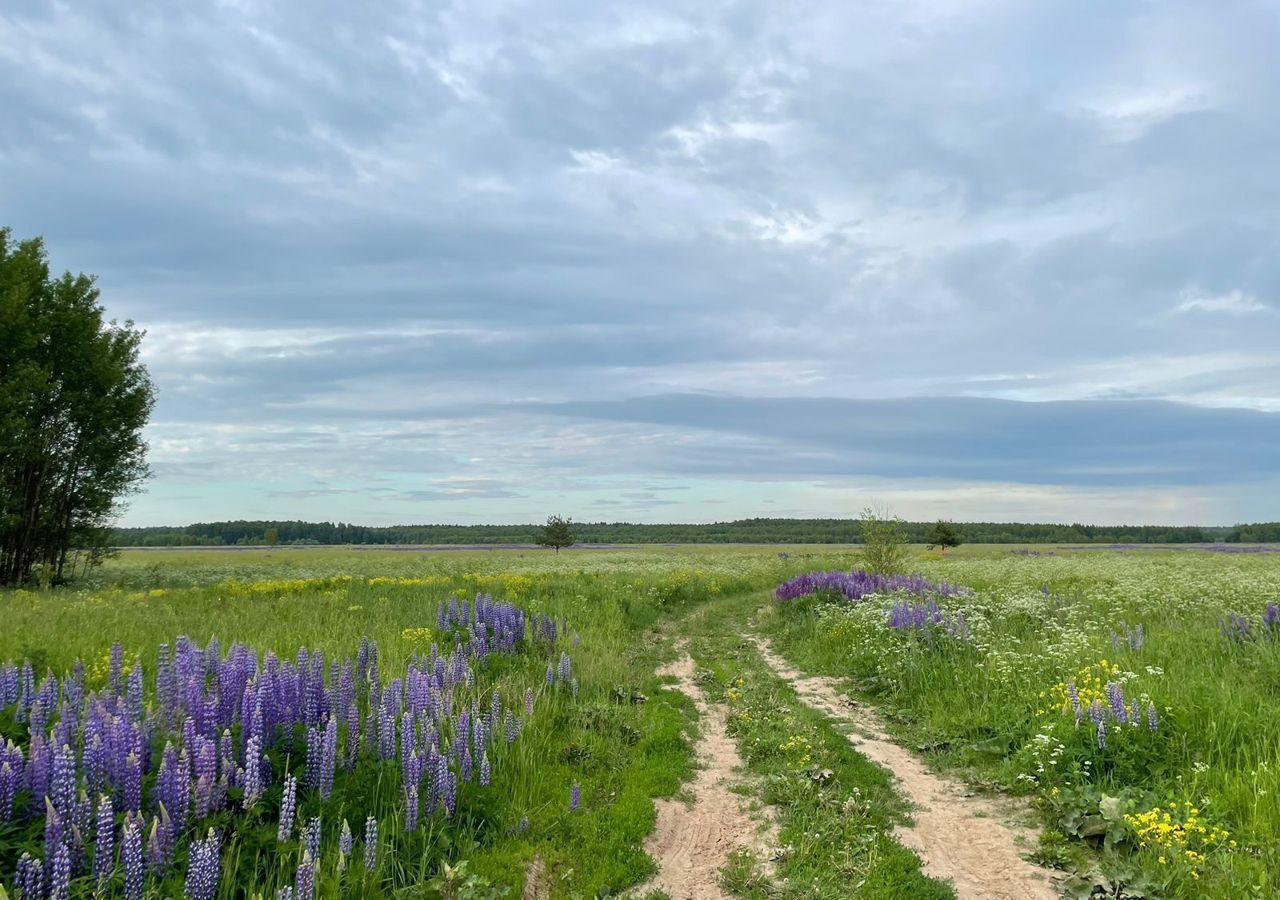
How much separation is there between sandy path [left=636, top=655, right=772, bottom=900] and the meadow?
0.64 ft

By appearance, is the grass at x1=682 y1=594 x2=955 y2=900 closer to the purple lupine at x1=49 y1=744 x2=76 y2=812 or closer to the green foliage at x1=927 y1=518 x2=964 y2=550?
the purple lupine at x1=49 y1=744 x2=76 y2=812

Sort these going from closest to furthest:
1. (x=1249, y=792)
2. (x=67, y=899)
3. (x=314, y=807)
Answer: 1. (x=67, y=899)
2. (x=314, y=807)
3. (x=1249, y=792)

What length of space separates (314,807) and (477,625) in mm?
7987

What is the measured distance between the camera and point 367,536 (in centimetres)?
16825

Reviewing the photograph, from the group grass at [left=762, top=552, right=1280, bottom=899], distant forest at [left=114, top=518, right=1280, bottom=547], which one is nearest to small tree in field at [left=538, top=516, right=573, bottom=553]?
distant forest at [left=114, top=518, right=1280, bottom=547]

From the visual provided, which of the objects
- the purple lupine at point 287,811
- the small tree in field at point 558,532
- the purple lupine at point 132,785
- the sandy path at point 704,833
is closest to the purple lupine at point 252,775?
the purple lupine at point 287,811

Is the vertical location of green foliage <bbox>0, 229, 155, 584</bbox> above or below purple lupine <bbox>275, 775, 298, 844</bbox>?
above

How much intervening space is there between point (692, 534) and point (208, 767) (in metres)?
164

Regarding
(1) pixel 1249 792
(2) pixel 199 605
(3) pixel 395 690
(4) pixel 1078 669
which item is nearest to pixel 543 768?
(3) pixel 395 690

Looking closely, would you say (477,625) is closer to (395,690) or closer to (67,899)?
(395,690)

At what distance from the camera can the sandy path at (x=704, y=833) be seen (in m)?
6.72

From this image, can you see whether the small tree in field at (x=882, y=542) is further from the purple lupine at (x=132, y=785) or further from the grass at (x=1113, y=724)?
the purple lupine at (x=132, y=785)

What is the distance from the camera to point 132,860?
4461 millimetres

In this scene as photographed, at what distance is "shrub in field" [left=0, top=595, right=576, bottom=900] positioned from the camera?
4.75 metres
